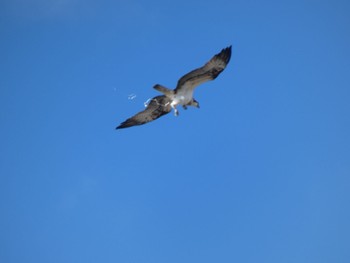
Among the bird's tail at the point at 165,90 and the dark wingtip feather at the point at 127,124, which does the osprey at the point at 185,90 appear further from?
the dark wingtip feather at the point at 127,124

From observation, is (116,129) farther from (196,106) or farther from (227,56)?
A: (227,56)

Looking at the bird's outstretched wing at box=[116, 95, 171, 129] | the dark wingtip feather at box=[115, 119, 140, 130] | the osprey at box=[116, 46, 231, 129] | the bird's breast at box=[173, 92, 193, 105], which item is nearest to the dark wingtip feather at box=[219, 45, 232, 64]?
the osprey at box=[116, 46, 231, 129]

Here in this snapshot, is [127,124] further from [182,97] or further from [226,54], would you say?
[226,54]

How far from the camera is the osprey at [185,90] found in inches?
739

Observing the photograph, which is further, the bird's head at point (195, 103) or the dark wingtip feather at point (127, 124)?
the dark wingtip feather at point (127, 124)

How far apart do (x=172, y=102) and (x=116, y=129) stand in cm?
252

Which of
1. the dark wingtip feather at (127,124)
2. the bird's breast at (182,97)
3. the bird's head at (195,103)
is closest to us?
the bird's breast at (182,97)

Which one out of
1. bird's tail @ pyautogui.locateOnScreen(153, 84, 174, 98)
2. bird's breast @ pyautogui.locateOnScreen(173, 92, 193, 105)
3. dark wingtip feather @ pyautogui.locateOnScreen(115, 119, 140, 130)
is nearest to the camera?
bird's tail @ pyautogui.locateOnScreen(153, 84, 174, 98)

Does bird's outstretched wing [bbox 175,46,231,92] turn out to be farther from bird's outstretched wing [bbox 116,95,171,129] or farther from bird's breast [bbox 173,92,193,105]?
bird's outstretched wing [bbox 116,95,171,129]

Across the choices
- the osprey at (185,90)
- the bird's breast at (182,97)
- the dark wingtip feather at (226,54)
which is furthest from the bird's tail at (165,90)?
the dark wingtip feather at (226,54)

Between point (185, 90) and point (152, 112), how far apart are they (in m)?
1.86

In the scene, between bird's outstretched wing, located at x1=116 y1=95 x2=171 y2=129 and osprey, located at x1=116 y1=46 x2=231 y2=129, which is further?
bird's outstretched wing, located at x1=116 y1=95 x2=171 y2=129

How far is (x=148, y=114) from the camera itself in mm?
20625

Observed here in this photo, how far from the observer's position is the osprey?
61.6 ft
